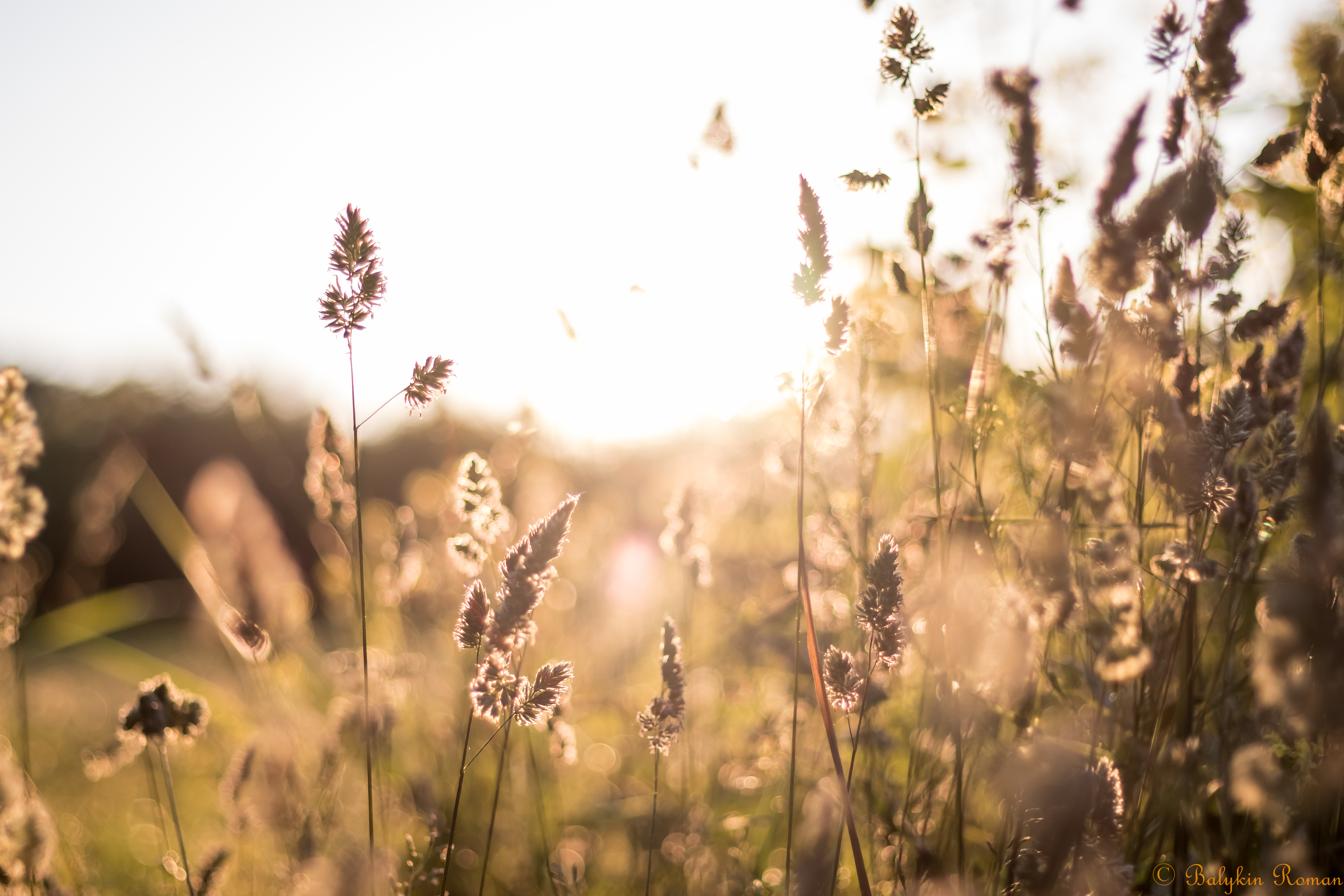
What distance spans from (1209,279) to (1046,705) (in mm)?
984

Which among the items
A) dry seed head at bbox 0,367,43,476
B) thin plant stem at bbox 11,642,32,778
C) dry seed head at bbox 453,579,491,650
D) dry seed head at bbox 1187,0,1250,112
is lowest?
thin plant stem at bbox 11,642,32,778

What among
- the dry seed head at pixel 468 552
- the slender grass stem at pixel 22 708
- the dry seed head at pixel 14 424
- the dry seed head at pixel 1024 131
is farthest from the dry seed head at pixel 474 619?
the dry seed head at pixel 1024 131

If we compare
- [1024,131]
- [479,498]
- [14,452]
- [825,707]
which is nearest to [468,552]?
[479,498]

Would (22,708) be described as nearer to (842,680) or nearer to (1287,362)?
(842,680)

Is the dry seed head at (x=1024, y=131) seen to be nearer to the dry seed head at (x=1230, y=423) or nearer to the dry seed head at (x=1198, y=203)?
the dry seed head at (x=1198, y=203)

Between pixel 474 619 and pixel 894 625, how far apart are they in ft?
2.03

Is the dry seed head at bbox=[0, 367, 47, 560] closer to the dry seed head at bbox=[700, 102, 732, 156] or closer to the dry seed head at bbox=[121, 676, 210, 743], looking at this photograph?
the dry seed head at bbox=[121, 676, 210, 743]

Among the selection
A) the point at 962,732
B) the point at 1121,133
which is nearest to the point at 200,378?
the point at 962,732

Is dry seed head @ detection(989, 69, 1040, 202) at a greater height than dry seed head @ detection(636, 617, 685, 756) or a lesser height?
greater

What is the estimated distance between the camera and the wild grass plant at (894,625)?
110cm

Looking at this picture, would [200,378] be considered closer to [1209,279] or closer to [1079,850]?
[1079,850]

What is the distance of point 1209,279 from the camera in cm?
153

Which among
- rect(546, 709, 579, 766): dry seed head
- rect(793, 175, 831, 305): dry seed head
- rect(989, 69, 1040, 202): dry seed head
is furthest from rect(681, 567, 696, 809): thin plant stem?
rect(989, 69, 1040, 202): dry seed head

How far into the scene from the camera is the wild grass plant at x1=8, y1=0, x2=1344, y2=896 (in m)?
1.10
